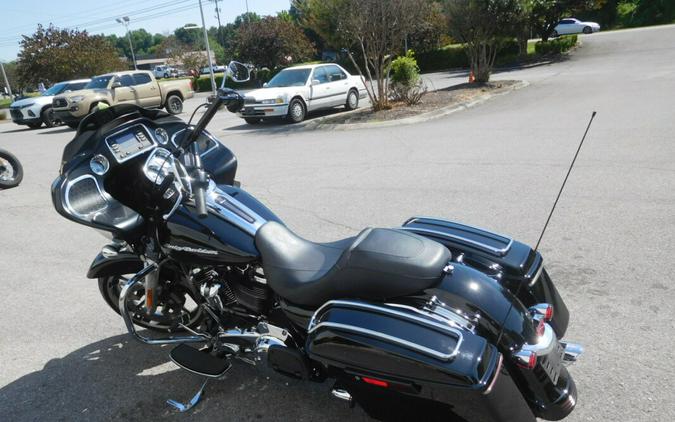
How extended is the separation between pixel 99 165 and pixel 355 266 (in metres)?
1.67

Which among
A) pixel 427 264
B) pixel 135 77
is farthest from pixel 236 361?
pixel 135 77

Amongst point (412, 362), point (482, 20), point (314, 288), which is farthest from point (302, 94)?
point (412, 362)

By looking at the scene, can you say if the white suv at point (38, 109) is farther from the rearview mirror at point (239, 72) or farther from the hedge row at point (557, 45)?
the hedge row at point (557, 45)

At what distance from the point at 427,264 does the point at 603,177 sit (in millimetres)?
5377

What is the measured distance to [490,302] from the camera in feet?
7.27

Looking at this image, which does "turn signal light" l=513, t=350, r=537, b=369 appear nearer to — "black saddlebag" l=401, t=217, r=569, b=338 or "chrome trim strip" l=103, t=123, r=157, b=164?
"black saddlebag" l=401, t=217, r=569, b=338

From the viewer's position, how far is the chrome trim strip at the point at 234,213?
107 inches

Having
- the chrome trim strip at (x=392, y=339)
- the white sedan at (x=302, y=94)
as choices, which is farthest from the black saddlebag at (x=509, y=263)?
the white sedan at (x=302, y=94)

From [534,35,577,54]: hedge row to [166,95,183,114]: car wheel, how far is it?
20.7m

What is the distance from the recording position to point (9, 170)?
9.20 metres

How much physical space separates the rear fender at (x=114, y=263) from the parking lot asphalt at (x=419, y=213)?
68 cm

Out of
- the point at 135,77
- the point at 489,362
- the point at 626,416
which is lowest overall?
the point at 626,416

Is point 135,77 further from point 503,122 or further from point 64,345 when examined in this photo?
point 64,345

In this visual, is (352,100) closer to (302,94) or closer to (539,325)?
(302,94)
